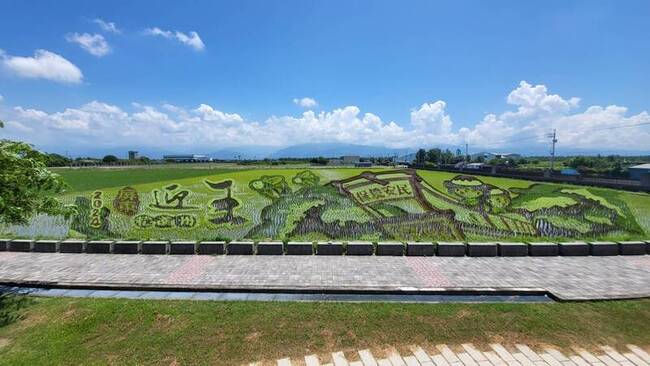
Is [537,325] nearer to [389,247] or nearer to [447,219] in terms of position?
[389,247]

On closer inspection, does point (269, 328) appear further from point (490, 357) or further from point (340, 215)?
point (340, 215)

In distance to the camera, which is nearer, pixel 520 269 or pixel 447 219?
pixel 520 269

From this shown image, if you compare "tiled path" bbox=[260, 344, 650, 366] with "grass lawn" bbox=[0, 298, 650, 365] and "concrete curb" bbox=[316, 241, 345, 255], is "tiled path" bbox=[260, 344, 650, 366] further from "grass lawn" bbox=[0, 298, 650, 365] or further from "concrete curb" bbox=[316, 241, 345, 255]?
"concrete curb" bbox=[316, 241, 345, 255]

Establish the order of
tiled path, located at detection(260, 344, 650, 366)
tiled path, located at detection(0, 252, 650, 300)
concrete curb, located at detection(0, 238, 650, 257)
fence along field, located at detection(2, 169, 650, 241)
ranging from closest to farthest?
tiled path, located at detection(260, 344, 650, 366) → tiled path, located at detection(0, 252, 650, 300) → concrete curb, located at detection(0, 238, 650, 257) → fence along field, located at detection(2, 169, 650, 241)

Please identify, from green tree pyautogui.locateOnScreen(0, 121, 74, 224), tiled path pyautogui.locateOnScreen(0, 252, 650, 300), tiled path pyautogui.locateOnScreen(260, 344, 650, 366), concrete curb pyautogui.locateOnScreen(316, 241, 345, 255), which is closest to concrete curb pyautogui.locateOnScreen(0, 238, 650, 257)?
concrete curb pyautogui.locateOnScreen(316, 241, 345, 255)

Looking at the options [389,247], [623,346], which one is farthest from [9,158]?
[623,346]

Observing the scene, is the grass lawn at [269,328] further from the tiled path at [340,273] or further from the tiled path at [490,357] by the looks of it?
the tiled path at [340,273]
